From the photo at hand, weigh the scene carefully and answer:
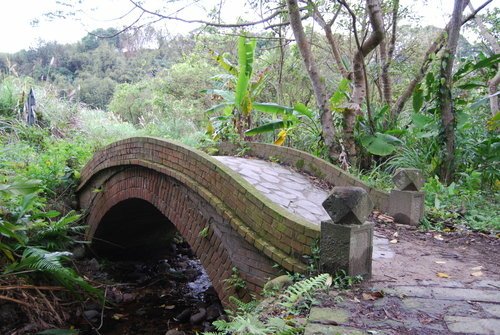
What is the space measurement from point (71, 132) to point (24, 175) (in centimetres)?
556

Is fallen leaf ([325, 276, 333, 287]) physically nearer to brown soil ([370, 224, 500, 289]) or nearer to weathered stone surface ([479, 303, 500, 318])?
brown soil ([370, 224, 500, 289])

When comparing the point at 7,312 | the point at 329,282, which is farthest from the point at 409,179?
the point at 7,312

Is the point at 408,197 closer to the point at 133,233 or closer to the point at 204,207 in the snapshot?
the point at 204,207

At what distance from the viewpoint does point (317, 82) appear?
7.32 meters

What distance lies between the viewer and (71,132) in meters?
12.4

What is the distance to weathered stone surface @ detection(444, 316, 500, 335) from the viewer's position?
2.38 metres

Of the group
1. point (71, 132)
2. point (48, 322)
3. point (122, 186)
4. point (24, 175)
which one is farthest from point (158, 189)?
point (71, 132)

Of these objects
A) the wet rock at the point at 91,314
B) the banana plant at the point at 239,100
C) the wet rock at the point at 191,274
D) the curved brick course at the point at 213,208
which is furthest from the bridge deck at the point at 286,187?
the wet rock at the point at 91,314

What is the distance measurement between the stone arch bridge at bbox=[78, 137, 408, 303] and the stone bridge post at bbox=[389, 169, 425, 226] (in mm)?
302

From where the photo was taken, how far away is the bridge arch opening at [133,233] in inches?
312

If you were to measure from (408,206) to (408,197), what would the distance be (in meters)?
0.11

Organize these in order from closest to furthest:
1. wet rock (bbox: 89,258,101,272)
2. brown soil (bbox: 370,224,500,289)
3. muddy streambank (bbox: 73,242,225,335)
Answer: brown soil (bbox: 370,224,500,289) → muddy streambank (bbox: 73,242,225,335) → wet rock (bbox: 89,258,101,272)

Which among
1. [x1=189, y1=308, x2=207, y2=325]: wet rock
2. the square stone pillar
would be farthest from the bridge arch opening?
the square stone pillar

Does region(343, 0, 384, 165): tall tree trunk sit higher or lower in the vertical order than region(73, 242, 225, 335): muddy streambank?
higher
